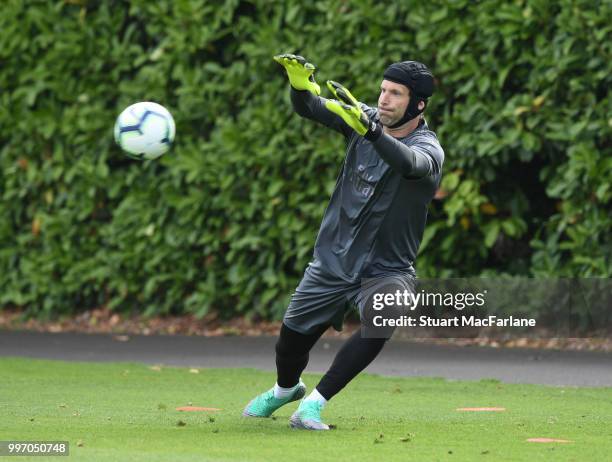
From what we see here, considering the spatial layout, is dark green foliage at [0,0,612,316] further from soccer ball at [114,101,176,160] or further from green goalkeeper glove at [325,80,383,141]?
green goalkeeper glove at [325,80,383,141]

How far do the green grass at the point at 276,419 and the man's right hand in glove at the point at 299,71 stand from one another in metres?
1.76

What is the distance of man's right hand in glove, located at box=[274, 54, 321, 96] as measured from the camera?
21.9 ft

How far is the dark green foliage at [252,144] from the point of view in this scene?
10602 millimetres

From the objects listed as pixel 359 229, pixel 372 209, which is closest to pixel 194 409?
pixel 359 229

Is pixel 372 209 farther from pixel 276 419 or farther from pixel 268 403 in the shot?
pixel 276 419

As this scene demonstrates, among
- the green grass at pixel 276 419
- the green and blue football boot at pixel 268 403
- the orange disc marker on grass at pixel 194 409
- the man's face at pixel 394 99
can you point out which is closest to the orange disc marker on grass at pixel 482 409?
the green grass at pixel 276 419

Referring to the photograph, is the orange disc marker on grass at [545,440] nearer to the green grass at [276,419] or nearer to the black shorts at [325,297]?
the green grass at [276,419]

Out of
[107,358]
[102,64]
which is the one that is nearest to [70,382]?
[107,358]

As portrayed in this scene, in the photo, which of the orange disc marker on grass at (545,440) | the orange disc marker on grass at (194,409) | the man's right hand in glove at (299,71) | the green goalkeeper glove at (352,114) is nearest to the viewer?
the green goalkeeper glove at (352,114)

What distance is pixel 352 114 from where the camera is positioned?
20.0ft

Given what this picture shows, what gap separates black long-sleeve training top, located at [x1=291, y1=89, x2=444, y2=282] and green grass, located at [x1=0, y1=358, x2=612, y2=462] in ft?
2.81

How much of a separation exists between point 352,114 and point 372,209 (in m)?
0.87

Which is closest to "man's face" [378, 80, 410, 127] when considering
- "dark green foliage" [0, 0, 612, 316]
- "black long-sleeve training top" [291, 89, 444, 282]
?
"black long-sleeve training top" [291, 89, 444, 282]

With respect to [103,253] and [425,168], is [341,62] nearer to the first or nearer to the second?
[103,253]
